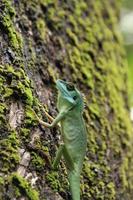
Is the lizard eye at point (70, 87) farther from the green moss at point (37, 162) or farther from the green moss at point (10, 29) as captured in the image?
the green moss at point (37, 162)

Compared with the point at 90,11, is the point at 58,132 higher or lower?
lower

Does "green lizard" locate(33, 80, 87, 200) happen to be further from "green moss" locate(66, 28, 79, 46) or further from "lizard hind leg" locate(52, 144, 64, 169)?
"green moss" locate(66, 28, 79, 46)

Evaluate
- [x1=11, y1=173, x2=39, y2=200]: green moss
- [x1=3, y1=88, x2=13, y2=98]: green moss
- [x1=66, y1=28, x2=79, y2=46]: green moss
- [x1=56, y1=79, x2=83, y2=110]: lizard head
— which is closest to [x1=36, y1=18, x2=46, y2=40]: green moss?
[x1=66, y1=28, x2=79, y2=46]: green moss

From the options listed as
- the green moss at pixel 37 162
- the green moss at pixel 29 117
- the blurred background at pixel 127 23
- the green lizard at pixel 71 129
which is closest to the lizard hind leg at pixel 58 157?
the green lizard at pixel 71 129

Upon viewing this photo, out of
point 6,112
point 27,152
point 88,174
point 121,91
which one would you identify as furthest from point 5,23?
point 121,91

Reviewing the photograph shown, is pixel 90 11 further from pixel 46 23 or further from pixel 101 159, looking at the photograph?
pixel 101 159

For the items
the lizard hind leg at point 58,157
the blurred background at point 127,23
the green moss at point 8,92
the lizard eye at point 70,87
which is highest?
the blurred background at point 127,23

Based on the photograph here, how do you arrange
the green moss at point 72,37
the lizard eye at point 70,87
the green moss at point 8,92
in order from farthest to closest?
the green moss at point 72,37 < the lizard eye at point 70,87 < the green moss at point 8,92
